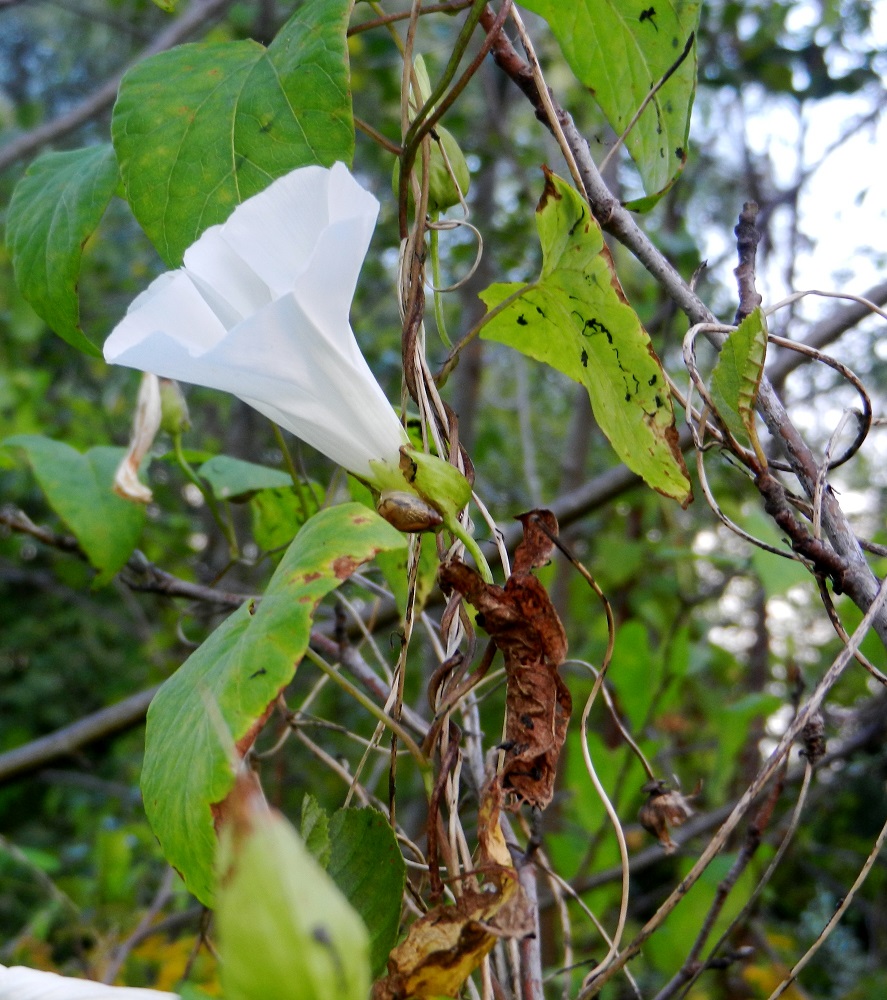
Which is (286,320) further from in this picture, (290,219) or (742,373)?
(742,373)

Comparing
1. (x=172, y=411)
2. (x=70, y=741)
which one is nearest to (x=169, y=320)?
(x=172, y=411)

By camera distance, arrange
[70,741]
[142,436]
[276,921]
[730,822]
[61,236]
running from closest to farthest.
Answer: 1. [276,921]
2. [730,822]
3. [61,236]
4. [142,436]
5. [70,741]

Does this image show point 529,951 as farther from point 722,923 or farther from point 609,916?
Result: point 609,916

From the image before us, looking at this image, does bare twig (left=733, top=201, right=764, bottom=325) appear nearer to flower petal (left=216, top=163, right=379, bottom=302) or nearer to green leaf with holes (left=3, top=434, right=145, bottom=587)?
flower petal (left=216, top=163, right=379, bottom=302)

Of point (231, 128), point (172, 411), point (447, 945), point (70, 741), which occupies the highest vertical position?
point (231, 128)

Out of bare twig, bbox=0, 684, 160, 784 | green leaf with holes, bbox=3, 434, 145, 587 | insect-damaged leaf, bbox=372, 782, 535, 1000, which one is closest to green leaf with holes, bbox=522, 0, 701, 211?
insect-damaged leaf, bbox=372, 782, 535, 1000

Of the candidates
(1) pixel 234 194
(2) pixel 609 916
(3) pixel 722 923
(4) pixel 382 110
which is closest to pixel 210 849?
(1) pixel 234 194

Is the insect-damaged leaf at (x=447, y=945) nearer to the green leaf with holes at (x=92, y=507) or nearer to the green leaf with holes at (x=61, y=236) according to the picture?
the green leaf with holes at (x=61, y=236)
